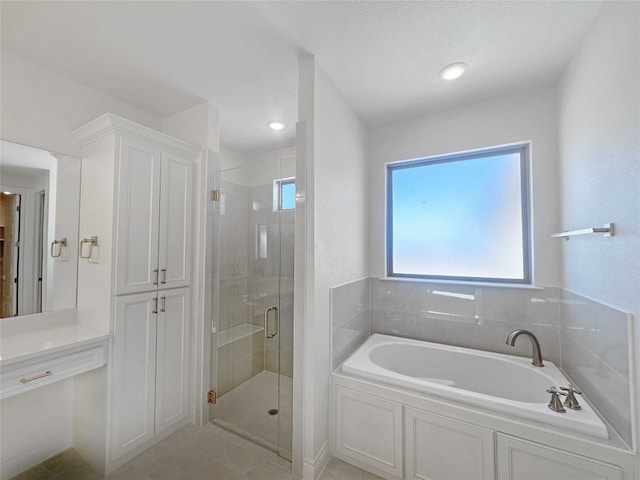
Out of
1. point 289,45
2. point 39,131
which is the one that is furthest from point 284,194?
point 39,131

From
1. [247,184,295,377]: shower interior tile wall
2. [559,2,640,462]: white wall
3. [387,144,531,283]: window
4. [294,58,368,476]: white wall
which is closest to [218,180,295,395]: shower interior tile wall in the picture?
[247,184,295,377]: shower interior tile wall

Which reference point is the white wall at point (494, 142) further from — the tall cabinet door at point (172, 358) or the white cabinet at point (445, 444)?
the tall cabinet door at point (172, 358)

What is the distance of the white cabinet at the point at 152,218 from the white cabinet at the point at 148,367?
140 mm

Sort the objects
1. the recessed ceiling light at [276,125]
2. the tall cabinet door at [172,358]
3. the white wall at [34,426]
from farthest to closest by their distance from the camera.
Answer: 1. the recessed ceiling light at [276,125]
2. the tall cabinet door at [172,358]
3. the white wall at [34,426]

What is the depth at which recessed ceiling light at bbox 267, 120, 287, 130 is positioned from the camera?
8.36 ft

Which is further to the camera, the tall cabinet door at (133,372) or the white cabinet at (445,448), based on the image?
the tall cabinet door at (133,372)

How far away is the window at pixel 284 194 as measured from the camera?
6.07ft

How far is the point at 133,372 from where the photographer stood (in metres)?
1.78

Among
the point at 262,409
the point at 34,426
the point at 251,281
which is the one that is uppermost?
the point at 251,281

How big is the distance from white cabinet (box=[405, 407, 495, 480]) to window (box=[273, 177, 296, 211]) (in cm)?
153

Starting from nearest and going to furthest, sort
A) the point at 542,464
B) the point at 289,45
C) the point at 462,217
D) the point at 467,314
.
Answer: the point at 542,464 < the point at 289,45 < the point at 467,314 < the point at 462,217

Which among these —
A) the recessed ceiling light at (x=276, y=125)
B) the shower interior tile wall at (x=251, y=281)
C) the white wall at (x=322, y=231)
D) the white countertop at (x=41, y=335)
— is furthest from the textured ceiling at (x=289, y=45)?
the white countertop at (x=41, y=335)

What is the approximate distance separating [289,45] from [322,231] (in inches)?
45.7

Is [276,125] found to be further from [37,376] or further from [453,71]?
[37,376]
